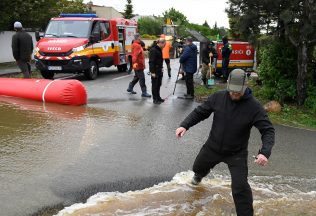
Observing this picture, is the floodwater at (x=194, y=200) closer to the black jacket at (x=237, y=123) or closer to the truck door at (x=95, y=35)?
the black jacket at (x=237, y=123)

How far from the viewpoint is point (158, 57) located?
11.7 meters

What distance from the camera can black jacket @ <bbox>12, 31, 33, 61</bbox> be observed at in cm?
1290

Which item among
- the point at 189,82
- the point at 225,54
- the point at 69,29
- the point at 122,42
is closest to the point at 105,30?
the point at 69,29

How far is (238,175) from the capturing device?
466 cm

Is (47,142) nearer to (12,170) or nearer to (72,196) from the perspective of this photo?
(12,170)

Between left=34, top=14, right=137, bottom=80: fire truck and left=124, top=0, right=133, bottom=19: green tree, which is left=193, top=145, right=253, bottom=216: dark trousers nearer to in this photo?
left=34, top=14, right=137, bottom=80: fire truck

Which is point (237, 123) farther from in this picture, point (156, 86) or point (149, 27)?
point (149, 27)

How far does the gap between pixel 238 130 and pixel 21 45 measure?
32.2 feet

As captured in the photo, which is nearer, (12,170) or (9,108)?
(12,170)

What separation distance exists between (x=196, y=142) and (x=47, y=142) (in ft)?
8.90

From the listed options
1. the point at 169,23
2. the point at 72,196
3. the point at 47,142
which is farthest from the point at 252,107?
the point at 169,23

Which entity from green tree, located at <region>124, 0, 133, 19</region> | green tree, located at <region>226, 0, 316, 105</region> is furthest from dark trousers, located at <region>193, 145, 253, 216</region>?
green tree, located at <region>124, 0, 133, 19</region>

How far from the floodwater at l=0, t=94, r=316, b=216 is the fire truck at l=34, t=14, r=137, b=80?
6.69m

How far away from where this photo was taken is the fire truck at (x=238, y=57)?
19.0 meters
